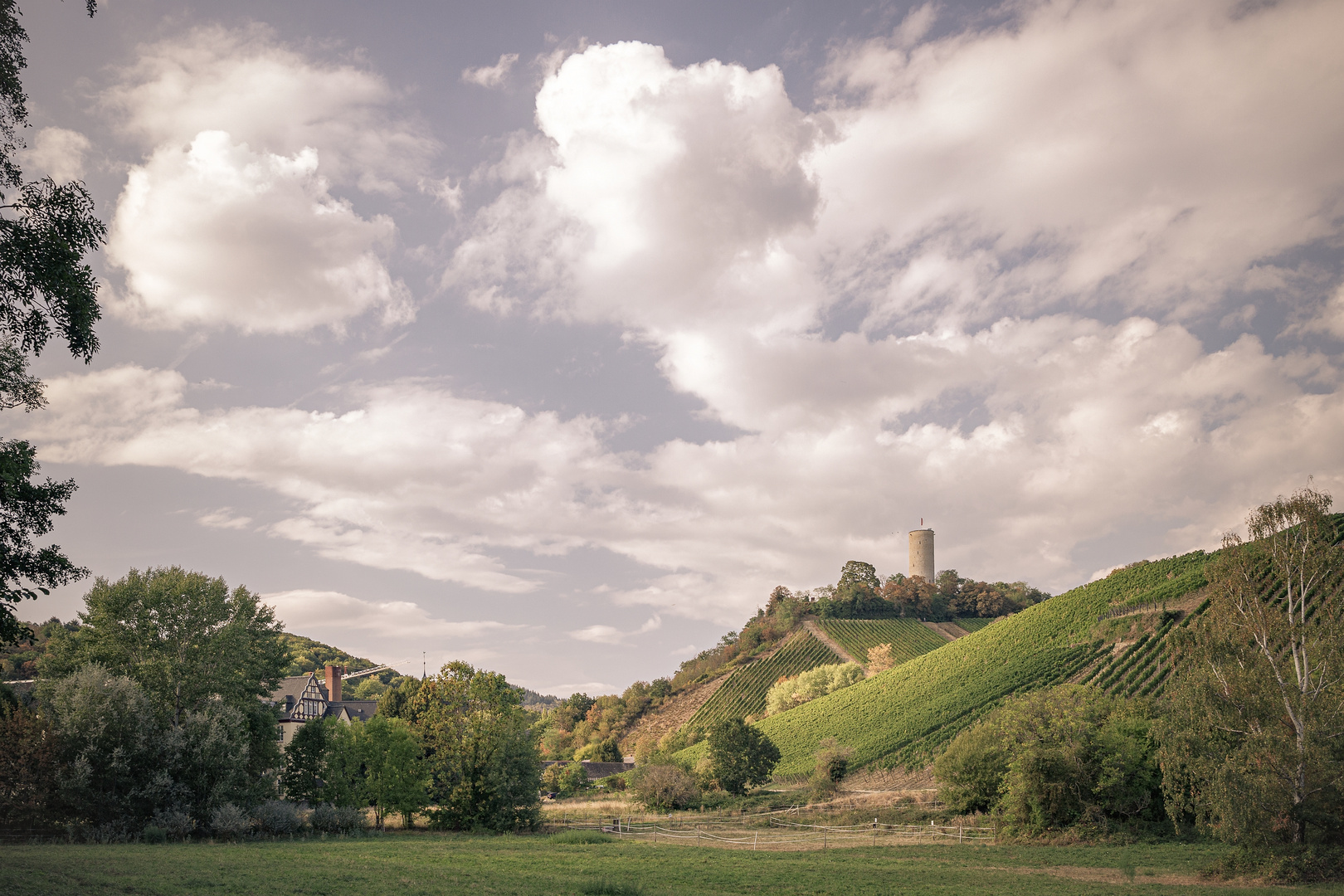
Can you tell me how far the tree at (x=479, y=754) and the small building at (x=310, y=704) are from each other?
25406mm

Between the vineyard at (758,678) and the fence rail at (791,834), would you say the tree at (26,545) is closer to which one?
the fence rail at (791,834)

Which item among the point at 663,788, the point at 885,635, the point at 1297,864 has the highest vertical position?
the point at 885,635

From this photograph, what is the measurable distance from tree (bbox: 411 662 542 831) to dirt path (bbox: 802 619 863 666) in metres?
95.6

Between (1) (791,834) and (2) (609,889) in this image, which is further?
(1) (791,834)

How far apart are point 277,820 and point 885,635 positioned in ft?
408

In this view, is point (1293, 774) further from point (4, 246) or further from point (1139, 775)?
point (4, 246)

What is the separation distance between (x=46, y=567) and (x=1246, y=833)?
38.1m

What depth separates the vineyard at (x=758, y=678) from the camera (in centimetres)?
12593

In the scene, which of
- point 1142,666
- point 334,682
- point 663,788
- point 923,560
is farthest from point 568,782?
point 923,560

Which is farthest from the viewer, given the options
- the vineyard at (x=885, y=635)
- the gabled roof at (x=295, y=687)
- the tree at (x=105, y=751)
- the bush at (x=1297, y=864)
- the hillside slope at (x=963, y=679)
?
the vineyard at (x=885, y=635)

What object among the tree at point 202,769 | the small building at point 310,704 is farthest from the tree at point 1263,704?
the small building at point 310,704

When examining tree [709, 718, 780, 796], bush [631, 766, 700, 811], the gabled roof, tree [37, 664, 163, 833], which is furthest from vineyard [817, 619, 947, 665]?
tree [37, 664, 163, 833]

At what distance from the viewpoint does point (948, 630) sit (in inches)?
5965

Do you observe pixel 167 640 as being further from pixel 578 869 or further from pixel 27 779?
pixel 578 869
